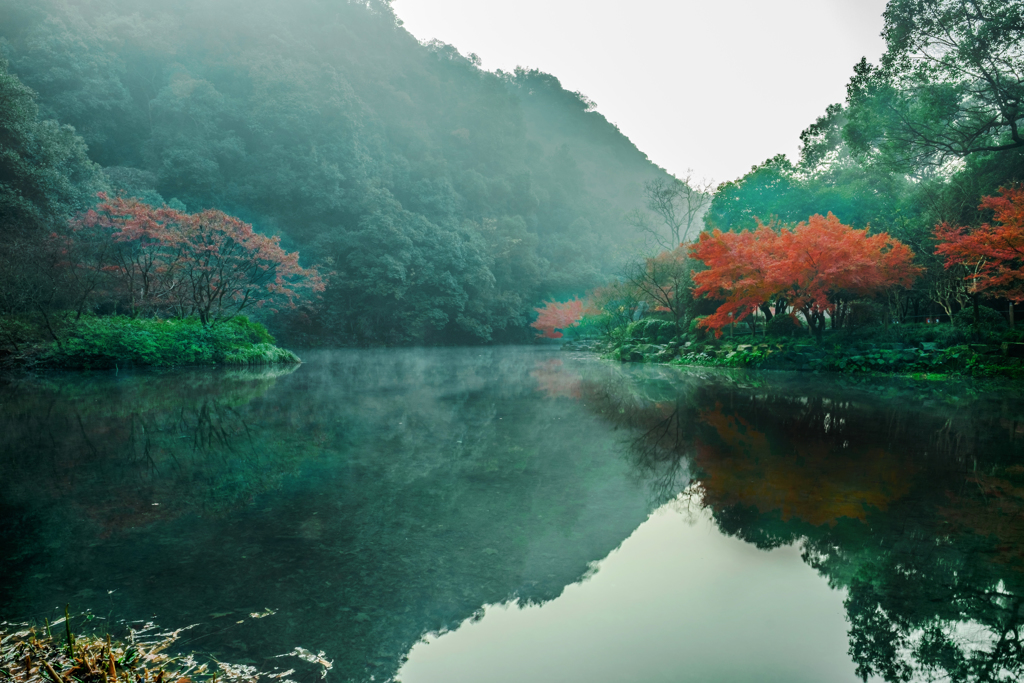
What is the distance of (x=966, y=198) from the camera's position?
17.2 m

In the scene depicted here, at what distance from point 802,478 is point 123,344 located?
53.3 ft

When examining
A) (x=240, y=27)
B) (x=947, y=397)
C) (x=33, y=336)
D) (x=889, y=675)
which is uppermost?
(x=240, y=27)

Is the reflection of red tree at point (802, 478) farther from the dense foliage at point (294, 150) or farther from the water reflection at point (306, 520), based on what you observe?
the dense foliage at point (294, 150)

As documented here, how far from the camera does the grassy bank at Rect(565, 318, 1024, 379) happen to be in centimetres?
1313

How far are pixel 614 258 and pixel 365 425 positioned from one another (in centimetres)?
4821

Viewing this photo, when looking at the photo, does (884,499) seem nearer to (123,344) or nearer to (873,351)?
(873,351)

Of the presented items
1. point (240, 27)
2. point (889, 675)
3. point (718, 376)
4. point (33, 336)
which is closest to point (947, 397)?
point (718, 376)

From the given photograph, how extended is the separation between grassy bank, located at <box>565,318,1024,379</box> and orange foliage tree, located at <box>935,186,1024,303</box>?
117 cm

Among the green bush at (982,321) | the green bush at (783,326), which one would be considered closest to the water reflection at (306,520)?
the green bush at (982,321)

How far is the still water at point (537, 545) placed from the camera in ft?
6.97

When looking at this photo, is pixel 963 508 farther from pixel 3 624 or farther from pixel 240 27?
pixel 240 27

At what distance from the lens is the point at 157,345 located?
1508 centimetres

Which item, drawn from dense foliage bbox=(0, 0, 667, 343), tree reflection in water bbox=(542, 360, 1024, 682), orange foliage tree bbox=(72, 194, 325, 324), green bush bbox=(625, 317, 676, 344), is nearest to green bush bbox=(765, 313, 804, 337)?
green bush bbox=(625, 317, 676, 344)

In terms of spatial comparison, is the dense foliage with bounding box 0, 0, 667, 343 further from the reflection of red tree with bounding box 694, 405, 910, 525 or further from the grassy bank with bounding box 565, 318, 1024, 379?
the reflection of red tree with bounding box 694, 405, 910, 525
